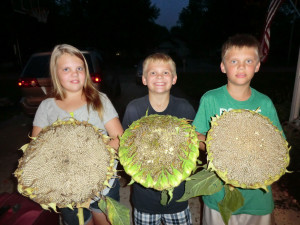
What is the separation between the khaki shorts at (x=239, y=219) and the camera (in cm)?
182

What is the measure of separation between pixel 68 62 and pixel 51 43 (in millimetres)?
32062

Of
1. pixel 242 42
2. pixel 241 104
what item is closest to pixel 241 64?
pixel 242 42

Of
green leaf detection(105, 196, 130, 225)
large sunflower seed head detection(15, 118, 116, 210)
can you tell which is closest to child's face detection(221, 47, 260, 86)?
large sunflower seed head detection(15, 118, 116, 210)

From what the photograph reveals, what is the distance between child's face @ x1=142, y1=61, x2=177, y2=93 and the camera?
207 cm

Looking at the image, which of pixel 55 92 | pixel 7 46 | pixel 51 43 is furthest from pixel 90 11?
pixel 55 92

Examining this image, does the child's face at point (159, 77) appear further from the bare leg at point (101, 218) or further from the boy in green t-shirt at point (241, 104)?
the bare leg at point (101, 218)

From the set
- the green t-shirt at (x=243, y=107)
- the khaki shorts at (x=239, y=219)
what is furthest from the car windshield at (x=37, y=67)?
Answer: the khaki shorts at (x=239, y=219)

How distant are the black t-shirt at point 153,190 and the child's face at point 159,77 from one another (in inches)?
7.0

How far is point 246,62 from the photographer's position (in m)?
1.85

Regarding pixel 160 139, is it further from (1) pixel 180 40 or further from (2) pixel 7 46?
(1) pixel 180 40

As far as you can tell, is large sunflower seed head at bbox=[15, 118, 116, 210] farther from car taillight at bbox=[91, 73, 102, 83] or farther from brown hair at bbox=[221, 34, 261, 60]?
car taillight at bbox=[91, 73, 102, 83]

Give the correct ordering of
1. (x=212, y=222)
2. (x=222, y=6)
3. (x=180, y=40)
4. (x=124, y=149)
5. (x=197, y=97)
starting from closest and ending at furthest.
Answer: (x=124, y=149)
(x=212, y=222)
(x=197, y=97)
(x=222, y=6)
(x=180, y=40)

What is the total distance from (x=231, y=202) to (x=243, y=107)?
912mm

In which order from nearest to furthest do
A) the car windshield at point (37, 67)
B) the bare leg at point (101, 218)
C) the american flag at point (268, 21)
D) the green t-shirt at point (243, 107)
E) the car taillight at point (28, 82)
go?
1. the green t-shirt at point (243, 107)
2. the bare leg at point (101, 218)
3. the american flag at point (268, 21)
4. the car taillight at point (28, 82)
5. the car windshield at point (37, 67)
